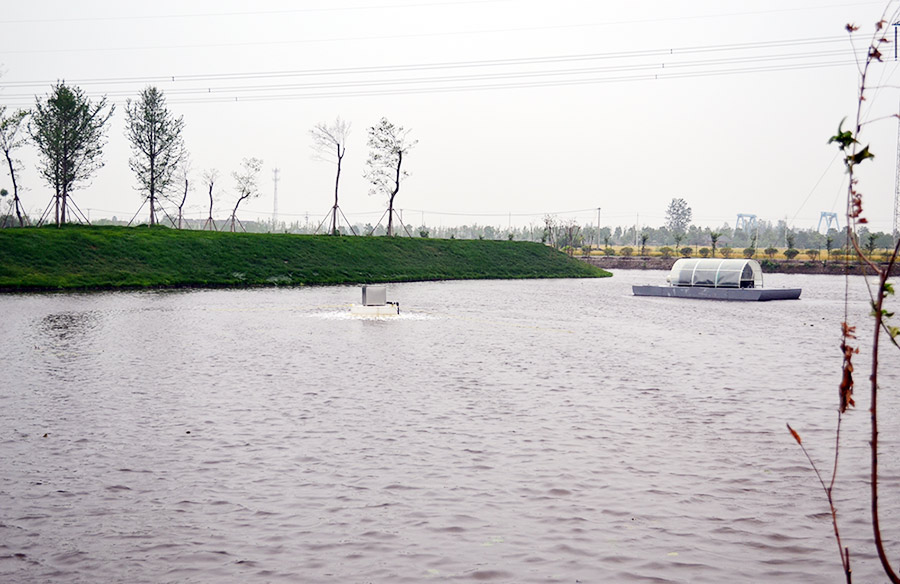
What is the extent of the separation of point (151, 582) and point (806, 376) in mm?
15951

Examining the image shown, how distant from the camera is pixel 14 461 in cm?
1066

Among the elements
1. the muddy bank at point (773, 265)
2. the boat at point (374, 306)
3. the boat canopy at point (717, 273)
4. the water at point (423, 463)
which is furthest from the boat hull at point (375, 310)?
the muddy bank at point (773, 265)

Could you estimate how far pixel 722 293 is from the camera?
172ft

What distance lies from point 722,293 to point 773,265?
5931 cm

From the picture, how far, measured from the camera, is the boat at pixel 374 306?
33.1 metres

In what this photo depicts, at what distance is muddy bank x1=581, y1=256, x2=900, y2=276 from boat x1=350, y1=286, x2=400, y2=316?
71035 mm

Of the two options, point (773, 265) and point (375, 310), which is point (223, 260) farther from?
point (773, 265)

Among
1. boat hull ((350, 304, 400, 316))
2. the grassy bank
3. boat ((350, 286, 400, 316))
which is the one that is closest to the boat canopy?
the grassy bank

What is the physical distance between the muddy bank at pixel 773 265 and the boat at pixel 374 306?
233 feet

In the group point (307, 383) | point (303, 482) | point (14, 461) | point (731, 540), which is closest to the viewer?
point (731, 540)

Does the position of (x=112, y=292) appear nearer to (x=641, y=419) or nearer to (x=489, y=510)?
(x=641, y=419)

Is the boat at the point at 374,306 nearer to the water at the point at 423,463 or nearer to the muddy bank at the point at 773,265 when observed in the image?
the water at the point at 423,463

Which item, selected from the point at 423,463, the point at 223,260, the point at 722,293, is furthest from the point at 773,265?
the point at 423,463

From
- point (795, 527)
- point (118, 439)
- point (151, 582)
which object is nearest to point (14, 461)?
point (118, 439)
